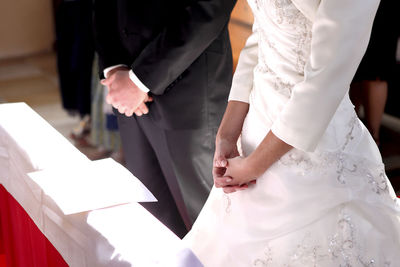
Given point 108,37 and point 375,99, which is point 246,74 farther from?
point 375,99

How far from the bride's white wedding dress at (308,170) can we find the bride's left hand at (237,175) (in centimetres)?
2

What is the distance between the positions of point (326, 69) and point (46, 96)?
4226 mm

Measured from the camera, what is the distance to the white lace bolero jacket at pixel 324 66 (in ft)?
3.10

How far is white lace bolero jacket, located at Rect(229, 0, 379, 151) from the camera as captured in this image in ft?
3.10

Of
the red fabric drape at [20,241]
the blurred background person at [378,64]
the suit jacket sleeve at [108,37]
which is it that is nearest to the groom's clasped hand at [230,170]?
the red fabric drape at [20,241]

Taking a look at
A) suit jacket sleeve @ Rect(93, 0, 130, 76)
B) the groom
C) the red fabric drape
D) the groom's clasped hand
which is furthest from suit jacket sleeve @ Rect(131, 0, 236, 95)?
the red fabric drape

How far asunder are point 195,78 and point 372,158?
0.80 metres

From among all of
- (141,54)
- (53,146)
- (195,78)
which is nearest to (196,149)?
(195,78)

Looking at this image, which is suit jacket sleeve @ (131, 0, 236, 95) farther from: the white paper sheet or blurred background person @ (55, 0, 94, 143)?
blurred background person @ (55, 0, 94, 143)

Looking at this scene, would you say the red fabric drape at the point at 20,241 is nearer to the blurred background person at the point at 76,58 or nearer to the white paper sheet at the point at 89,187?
the white paper sheet at the point at 89,187

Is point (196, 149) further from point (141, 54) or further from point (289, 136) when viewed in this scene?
point (289, 136)

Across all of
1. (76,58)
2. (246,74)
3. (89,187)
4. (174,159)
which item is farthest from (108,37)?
(76,58)

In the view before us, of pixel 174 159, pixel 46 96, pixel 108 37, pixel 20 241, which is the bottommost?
pixel 46 96

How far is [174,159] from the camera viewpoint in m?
1.84
